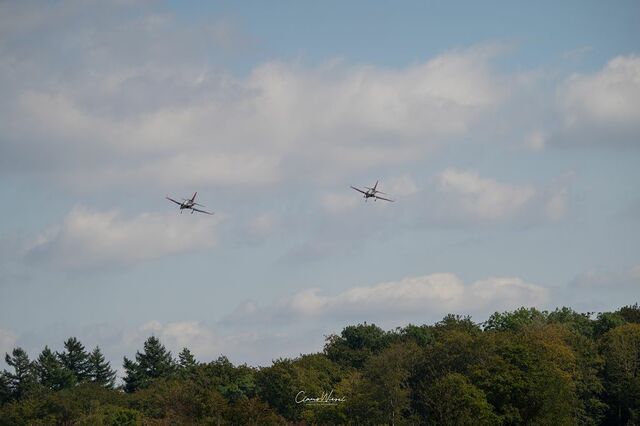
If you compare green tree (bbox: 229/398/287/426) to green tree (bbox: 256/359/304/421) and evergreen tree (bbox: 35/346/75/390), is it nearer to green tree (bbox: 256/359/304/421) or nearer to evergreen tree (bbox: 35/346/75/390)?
green tree (bbox: 256/359/304/421)

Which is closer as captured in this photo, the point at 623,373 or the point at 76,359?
the point at 623,373

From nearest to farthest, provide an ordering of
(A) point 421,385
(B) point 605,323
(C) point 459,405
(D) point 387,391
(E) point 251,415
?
(C) point 459,405 → (E) point 251,415 → (D) point 387,391 → (A) point 421,385 → (B) point 605,323

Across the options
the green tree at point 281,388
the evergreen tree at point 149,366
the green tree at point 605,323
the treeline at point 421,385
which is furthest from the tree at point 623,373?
the evergreen tree at point 149,366

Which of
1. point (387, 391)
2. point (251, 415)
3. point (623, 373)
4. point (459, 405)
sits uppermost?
point (623, 373)

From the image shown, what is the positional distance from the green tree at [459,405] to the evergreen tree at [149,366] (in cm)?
8664

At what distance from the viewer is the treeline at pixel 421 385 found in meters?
93.5

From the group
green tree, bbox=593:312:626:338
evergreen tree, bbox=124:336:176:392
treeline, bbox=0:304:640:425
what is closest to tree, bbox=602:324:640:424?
treeline, bbox=0:304:640:425

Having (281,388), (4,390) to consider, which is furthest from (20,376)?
(281,388)

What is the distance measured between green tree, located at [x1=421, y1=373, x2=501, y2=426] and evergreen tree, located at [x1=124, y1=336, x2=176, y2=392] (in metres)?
86.6

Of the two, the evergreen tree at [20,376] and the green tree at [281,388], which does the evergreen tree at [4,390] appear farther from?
the green tree at [281,388]

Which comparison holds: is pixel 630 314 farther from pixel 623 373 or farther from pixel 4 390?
pixel 4 390

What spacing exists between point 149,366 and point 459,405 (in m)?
94.7

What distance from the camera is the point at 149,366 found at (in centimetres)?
17625

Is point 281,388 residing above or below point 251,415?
above
